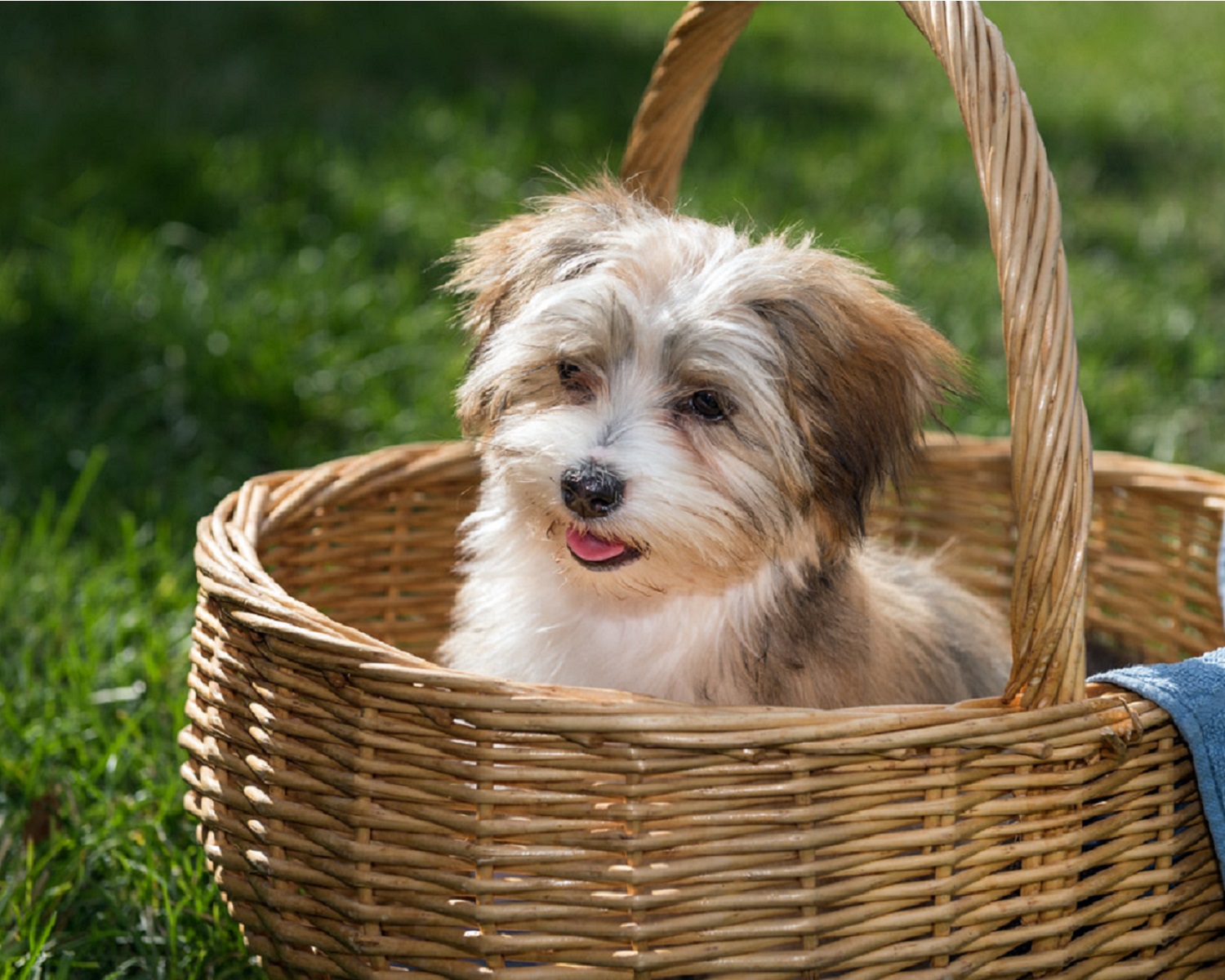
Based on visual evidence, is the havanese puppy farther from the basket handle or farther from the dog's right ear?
the basket handle

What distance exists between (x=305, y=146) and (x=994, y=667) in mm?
4228

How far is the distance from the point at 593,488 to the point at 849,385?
0.51m

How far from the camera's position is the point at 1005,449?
3.79 meters

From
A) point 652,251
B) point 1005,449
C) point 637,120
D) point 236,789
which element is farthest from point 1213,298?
point 236,789

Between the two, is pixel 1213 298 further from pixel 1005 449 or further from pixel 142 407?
pixel 142 407

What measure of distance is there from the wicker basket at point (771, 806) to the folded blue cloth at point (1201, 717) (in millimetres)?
30

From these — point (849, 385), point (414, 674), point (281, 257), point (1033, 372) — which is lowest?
point (281, 257)

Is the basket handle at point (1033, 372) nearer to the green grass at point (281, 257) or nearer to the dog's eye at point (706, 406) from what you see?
the dog's eye at point (706, 406)

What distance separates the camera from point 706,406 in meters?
2.46

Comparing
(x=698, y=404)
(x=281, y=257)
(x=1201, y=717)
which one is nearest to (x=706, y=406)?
(x=698, y=404)

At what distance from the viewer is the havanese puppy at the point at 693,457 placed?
7.79ft

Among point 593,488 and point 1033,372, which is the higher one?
point 1033,372

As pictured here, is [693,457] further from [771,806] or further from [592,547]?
[771,806]

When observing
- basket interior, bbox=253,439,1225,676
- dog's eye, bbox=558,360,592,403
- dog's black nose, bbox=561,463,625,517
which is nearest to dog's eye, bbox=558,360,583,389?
dog's eye, bbox=558,360,592,403
